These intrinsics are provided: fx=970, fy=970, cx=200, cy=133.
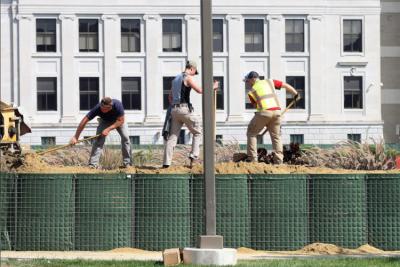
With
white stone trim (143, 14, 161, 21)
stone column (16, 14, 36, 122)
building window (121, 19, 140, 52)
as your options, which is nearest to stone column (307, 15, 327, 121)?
white stone trim (143, 14, 161, 21)

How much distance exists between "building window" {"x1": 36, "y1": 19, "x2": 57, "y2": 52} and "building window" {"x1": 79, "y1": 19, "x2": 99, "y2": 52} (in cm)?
159

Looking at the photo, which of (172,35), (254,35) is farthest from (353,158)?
(254,35)

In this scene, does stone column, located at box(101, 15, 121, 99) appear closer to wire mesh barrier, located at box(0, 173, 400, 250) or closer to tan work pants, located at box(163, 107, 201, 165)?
tan work pants, located at box(163, 107, 201, 165)

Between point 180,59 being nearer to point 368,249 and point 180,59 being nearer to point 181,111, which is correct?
point 181,111

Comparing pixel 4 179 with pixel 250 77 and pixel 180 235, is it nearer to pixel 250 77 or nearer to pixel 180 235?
pixel 180 235

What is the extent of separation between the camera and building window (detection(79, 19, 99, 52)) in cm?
5759

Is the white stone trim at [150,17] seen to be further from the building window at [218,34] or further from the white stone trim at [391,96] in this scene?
the white stone trim at [391,96]

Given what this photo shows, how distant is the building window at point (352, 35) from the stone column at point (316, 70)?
1.59m

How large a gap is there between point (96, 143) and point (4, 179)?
3.88 meters

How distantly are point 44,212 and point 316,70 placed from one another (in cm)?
4580

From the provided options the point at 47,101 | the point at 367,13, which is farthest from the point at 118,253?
the point at 367,13

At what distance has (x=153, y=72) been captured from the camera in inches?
2263

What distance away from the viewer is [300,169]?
50.6 feet

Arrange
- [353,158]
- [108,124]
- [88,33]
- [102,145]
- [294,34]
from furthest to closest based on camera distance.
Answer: [294,34] < [88,33] < [108,124] < [102,145] < [353,158]
